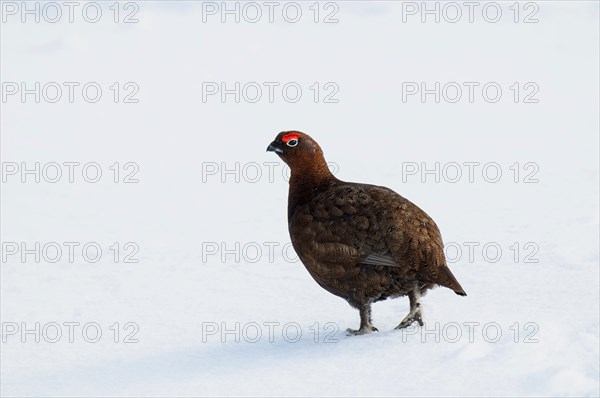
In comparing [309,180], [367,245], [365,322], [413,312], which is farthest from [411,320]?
[309,180]

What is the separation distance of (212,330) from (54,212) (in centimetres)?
498

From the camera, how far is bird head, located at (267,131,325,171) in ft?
24.8

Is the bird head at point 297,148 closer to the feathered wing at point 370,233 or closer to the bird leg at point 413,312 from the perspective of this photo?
the feathered wing at point 370,233

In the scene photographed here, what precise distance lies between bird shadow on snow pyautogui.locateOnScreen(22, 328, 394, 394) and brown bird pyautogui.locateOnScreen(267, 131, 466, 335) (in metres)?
0.40

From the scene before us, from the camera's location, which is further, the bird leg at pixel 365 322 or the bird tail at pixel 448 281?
the bird leg at pixel 365 322

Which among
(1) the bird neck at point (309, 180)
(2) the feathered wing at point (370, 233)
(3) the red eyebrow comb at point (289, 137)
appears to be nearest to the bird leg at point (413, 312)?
(2) the feathered wing at point (370, 233)

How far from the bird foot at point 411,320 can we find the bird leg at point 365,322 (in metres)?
0.21

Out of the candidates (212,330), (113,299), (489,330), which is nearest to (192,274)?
(113,299)

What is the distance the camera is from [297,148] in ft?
24.9

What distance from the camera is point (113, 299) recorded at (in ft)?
29.1

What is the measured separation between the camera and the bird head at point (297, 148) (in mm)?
7574

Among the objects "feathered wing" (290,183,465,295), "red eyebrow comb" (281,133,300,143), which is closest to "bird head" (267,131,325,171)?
"red eyebrow comb" (281,133,300,143)

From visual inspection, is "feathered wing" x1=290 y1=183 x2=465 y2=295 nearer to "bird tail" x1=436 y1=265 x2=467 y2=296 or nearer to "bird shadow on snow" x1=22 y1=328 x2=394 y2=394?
"bird tail" x1=436 y1=265 x2=467 y2=296

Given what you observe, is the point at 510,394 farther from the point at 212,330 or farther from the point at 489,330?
the point at 212,330
